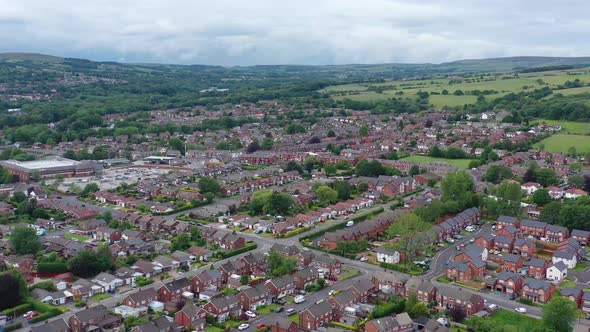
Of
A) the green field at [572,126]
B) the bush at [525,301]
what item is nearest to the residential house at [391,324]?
the bush at [525,301]

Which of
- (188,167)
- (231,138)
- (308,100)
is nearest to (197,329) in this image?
(188,167)

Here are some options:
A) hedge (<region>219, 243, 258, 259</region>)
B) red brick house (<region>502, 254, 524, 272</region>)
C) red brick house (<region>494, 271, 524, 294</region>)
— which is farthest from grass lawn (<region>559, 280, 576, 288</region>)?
hedge (<region>219, 243, 258, 259</region>)

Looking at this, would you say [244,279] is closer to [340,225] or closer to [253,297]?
[253,297]

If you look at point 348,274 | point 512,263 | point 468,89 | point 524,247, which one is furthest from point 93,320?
point 468,89

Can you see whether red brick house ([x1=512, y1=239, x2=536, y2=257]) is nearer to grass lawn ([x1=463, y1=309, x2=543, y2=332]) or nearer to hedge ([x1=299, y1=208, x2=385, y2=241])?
grass lawn ([x1=463, y1=309, x2=543, y2=332])

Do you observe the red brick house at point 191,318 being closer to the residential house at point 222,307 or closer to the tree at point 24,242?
the residential house at point 222,307
